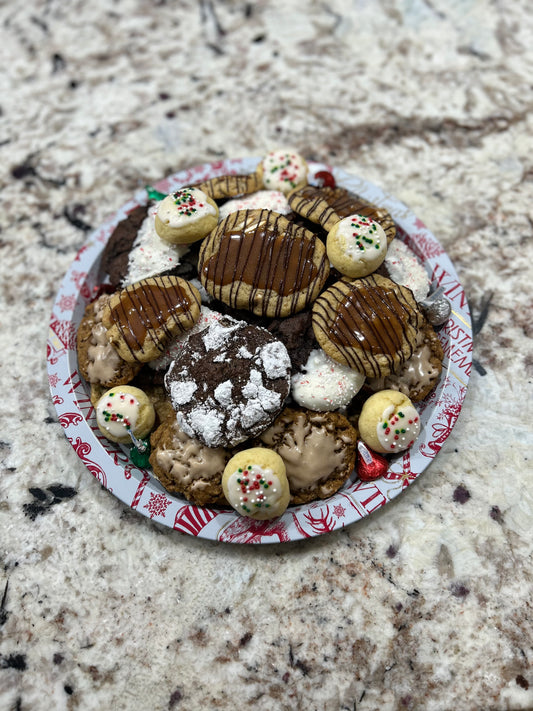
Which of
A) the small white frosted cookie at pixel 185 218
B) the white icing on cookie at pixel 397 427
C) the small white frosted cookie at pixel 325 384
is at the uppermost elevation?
the small white frosted cookie at pixel 185 218

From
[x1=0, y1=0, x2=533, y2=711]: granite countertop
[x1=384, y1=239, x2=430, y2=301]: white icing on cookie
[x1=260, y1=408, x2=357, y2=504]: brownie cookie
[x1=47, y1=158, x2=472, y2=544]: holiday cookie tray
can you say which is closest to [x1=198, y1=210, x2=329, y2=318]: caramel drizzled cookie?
[x1=384, y1=239, x2=430, y2=301]: white icing on cookie

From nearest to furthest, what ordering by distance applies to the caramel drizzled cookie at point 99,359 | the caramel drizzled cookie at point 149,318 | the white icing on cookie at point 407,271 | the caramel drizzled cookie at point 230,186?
the caramel drizzled cookie at point 149,318 < the caramel drizzled cookie at point 99,359 < the white icing on cookie at point 407,271 < the caramel drizzled cookie at point 230,186

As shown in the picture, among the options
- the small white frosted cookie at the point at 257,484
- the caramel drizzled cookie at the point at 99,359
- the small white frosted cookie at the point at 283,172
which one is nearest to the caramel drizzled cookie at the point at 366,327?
the small white frosted cookie at the point at 257,484

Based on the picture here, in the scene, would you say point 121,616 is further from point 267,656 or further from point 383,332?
point 383,332

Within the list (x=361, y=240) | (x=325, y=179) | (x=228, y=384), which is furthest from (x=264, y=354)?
(x=325, y=179)

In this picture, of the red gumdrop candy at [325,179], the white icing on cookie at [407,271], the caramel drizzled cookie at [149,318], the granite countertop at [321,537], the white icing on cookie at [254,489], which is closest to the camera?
the white icing on cookie at [254,489]

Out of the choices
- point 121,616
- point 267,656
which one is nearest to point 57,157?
point 121,616

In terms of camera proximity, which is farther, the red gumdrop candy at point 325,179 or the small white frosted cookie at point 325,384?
the red gumdrop candy at point 325,179

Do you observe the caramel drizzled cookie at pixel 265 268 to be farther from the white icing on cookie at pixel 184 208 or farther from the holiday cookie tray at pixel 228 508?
the holiday cookie tray at pixel 228 508

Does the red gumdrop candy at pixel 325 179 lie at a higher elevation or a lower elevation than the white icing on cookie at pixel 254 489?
higher
